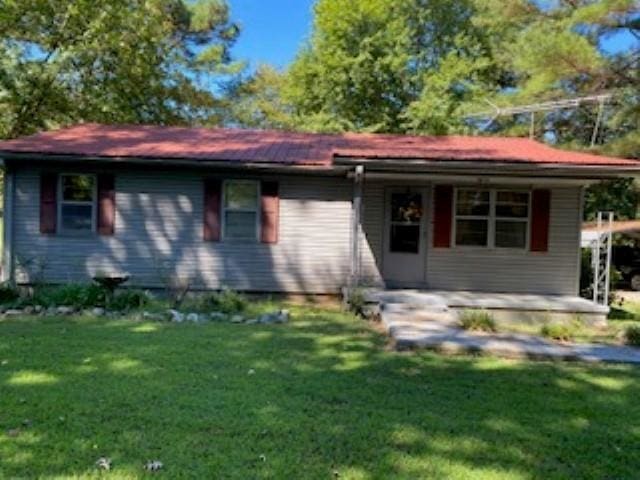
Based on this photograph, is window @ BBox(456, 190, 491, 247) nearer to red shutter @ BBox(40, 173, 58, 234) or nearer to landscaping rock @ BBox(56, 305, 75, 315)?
landscaping rock @ BBox(56, 305, 75, 315)

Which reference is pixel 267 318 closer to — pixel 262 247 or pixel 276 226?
pixel 262 247

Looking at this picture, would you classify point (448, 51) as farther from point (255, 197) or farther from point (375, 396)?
point (375, 396)

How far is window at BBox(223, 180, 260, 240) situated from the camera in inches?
432

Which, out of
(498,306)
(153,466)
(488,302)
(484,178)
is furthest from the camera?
(484,178)

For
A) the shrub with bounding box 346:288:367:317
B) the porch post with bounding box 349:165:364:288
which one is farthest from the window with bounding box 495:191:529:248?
the shrub with bounding box 346:288:367:317

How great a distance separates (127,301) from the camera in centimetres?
908

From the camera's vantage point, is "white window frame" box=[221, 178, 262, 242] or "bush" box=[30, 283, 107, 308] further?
"white window frame" box=[221, 178, 262, 242]

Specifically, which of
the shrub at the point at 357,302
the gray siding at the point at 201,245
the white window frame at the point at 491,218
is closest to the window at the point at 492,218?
the white window frame at the point at 491,218

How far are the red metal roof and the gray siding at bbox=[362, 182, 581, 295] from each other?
986 millimetres

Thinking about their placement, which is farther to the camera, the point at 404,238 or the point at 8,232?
the point at 404,238

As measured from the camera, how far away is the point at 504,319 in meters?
9.47

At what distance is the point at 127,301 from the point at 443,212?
5.80 meters

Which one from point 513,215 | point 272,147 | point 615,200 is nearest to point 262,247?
point 272,147

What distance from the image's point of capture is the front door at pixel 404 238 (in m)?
11.1
